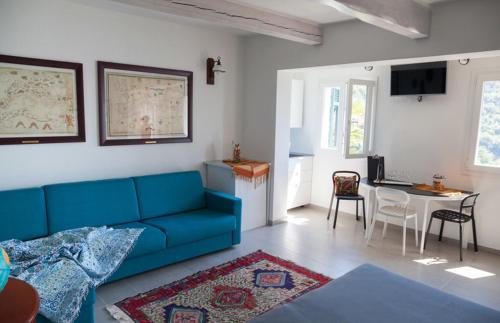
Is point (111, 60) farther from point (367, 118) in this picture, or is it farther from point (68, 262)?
point (367, 118)

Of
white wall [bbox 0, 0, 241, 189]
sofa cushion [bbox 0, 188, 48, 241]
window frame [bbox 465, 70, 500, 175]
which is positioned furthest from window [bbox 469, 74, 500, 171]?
sofa cushion [bbox 0, 188, 48, 241]

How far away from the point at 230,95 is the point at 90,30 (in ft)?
6.05

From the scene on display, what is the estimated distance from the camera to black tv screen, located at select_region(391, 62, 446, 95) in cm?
412

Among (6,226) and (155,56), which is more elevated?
(155,56)

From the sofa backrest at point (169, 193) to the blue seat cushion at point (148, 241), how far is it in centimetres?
36

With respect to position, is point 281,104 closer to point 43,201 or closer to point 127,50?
point 127,50

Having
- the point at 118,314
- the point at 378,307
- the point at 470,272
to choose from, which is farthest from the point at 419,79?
the point at 118,314

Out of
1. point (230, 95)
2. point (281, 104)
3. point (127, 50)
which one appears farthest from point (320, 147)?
point (127, 50)

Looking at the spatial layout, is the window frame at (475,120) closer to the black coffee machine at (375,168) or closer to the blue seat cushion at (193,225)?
the black coffee machine at (375,168)

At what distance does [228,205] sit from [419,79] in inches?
105

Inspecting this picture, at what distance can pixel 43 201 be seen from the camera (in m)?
3.09

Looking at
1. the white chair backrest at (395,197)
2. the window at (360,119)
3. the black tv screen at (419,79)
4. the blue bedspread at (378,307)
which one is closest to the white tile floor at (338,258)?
the white chair backrest at (395,197)

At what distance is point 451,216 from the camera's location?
12.8ft

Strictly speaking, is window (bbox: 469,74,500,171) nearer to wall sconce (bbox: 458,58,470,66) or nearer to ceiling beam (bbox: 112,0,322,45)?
wall sconce (bbox: 458,58,470,66)
